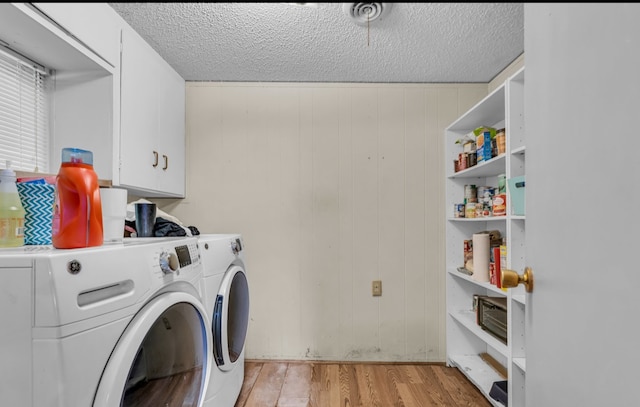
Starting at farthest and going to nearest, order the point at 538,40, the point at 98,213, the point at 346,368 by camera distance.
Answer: the point at 346,368
the point at 98,213
the point at 538,40

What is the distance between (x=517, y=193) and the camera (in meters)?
1.45

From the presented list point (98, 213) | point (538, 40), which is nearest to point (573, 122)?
point (538, 40)

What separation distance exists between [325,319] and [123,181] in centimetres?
148

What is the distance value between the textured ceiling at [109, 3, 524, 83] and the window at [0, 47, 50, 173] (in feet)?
1.57

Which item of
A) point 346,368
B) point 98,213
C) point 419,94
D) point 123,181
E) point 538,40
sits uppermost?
point 419,94

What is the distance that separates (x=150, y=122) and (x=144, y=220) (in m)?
0.68

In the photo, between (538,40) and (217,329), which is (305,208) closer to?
(217,329)

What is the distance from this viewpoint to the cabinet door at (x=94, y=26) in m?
1.17

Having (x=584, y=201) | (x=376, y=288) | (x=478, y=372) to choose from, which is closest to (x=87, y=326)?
(x=584, y=201)

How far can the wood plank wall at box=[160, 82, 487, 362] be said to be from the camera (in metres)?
2.22

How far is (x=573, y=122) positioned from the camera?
1.93 ft

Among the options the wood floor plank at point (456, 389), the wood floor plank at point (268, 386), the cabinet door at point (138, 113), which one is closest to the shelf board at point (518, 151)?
the wood floor plank at point (456, 389)

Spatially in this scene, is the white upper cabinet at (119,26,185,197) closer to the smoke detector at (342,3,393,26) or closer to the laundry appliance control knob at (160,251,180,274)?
the laundry appliance control knob at (160,251,180,274)

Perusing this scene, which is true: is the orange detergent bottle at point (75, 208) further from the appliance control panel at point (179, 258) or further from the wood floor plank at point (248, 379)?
the wood floor plank at point (248, 379)
